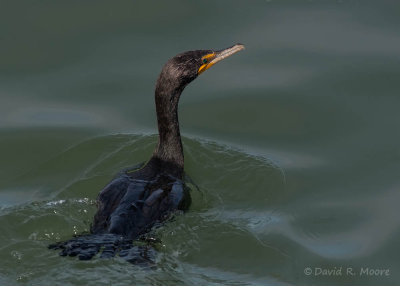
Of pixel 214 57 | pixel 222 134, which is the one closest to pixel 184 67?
pixel 214 57

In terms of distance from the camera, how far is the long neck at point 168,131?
10215 millimetres

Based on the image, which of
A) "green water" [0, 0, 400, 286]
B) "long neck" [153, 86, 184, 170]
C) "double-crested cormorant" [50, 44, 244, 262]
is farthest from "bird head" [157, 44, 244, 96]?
"green water" [0, 0, 400, 286]

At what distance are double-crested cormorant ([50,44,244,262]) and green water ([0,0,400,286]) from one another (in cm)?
18

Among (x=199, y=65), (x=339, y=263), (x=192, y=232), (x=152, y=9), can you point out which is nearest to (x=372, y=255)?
(x=339, y=263)

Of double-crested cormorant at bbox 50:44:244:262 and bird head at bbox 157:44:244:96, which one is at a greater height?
bird head at bbox 157:44:244:96

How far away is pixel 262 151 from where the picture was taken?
35.7 feet

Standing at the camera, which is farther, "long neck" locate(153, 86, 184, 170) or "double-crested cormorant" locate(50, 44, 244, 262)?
"long neck" locate(153, 86, 184, 170)

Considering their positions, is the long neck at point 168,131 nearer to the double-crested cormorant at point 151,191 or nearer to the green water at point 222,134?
the double-crested cormorant at point 151,191

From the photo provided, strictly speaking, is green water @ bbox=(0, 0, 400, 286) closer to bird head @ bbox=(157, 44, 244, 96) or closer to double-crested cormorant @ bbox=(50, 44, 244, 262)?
double-crested cormorant @ bbox=(50, 44, 244, 262)

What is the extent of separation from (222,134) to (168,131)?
1136mm

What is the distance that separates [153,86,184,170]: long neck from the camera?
33.5 feet

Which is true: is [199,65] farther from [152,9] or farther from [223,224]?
[152,9]

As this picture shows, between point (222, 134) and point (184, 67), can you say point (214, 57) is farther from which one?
point (222, 134)

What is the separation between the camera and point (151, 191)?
9.27 metres
